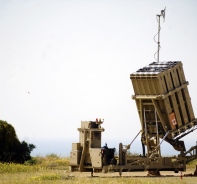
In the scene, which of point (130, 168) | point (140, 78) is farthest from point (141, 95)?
point (130, 168)

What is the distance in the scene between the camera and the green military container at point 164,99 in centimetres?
3092

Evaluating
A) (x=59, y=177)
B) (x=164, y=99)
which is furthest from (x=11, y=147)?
(x=164, y=99)

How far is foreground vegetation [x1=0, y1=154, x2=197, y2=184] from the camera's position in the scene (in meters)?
26.7

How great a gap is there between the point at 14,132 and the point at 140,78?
10.3m

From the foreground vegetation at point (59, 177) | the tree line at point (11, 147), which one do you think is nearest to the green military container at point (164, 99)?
the foreground vegetation at point (59, 177)

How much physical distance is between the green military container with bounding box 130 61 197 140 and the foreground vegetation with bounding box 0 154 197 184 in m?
2.32

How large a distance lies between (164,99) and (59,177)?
5989mm

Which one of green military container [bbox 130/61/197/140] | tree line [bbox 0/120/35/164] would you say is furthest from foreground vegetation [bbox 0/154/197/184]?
green military container [bbox 130/61/197/140]

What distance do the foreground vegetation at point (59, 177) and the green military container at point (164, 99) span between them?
2.32 meters

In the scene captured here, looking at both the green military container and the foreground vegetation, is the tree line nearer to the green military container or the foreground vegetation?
the foreground vegetation

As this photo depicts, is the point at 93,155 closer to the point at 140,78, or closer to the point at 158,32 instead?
the point at 140,78

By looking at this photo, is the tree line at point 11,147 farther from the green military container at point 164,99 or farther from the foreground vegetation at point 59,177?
the green military container at point 164,99

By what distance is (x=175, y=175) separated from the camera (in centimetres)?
3147

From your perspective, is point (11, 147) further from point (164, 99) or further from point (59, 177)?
point (164, 99)
